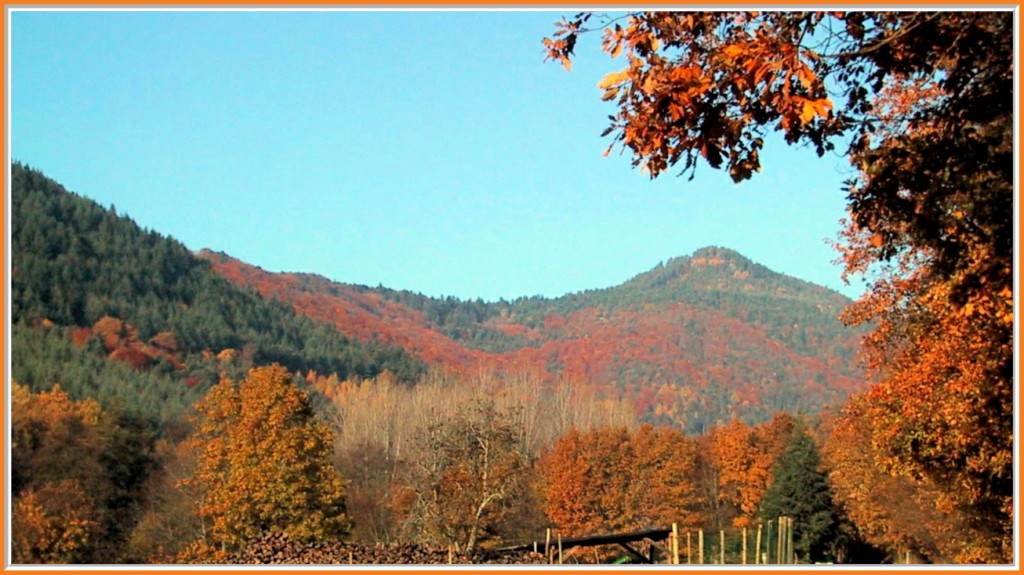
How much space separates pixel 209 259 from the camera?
177 metres

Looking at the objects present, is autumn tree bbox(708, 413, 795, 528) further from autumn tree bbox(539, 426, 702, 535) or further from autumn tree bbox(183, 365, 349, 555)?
autumn tree bbox(183, 365, 349, 555)

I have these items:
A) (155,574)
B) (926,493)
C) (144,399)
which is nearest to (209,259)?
(144,399)

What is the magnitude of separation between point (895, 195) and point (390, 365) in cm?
14611

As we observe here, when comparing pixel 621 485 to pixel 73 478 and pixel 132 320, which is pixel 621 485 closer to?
pixel 73 478

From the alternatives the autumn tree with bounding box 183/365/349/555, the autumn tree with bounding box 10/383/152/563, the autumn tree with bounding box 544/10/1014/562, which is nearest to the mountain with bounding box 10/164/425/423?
the autumn tree with bounding box 10/383/152/563

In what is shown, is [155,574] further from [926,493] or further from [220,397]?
[220,397]


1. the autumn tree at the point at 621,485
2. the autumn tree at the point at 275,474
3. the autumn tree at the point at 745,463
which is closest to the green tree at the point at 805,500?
the autumn tree at the point at 621,485

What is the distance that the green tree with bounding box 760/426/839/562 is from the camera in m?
51.2

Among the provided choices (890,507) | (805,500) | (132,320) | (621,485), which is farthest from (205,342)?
(890,507)

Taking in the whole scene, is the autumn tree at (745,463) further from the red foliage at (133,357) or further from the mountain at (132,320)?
the red foliage at (133,357)

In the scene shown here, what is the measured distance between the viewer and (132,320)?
128 metres

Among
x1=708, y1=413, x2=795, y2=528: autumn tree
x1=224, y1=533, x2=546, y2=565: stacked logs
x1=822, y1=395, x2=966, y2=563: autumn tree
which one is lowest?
x1=224, y1=533, x2=546, y2=565: stacked logs

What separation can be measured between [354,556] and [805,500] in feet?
125

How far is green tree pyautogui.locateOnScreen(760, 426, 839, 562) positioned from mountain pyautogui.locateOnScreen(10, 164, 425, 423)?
152 ft
